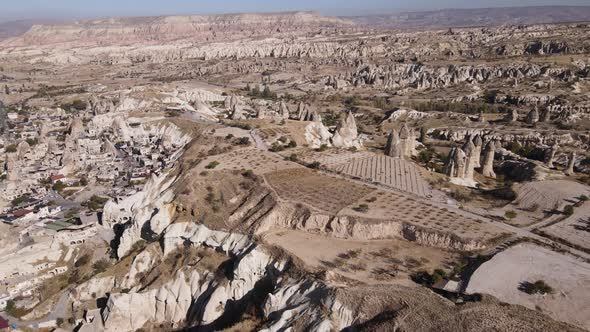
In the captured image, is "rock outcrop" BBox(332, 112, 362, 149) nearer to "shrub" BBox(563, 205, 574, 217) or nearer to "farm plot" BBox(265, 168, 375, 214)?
"farm plot" BBox(265, 168, 375, 214)

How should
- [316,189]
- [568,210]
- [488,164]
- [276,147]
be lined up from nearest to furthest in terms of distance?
[568,210], [316,189], [276,147], [488,164]

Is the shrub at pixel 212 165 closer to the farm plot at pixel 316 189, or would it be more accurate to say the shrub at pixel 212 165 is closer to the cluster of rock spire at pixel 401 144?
the farm plot at pixel 316 189

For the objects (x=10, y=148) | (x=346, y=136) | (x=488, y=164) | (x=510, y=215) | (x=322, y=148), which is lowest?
(x=10, y=148)

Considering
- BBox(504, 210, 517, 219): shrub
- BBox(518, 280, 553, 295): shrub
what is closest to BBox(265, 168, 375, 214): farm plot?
BBox(504, 210, 517, 219): shrub

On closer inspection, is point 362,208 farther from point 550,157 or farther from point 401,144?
point 550,157

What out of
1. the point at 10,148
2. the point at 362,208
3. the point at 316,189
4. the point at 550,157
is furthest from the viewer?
the point at 10,148

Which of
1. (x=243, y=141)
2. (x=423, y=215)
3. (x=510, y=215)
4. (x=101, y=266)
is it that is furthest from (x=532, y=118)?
(x=101, y=266)

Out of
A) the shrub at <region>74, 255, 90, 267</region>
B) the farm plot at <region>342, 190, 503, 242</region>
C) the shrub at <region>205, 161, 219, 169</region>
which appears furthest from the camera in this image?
the shrub at <region>205, 161, 219, 169</region>

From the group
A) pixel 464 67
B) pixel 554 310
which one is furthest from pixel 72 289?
pixel 464 67
